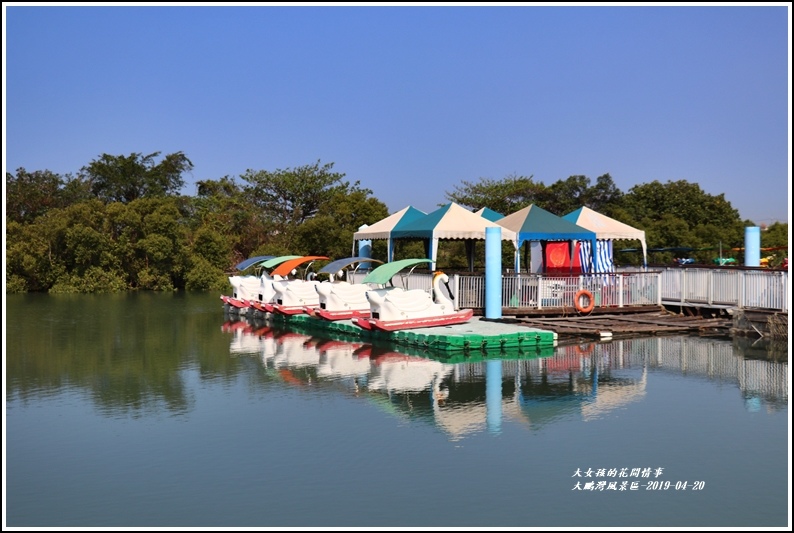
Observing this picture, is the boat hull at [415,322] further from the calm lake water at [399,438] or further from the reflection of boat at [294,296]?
the reflection of boat at [294,296]

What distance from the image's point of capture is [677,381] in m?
15.2

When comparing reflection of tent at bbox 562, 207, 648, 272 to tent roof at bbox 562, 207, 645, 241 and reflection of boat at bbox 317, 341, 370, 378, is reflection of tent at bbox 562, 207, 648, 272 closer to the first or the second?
tent roof at bbox 562, 207, 645, 241

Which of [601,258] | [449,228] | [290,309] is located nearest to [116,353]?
[290,309]

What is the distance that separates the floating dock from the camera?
18.7 meters

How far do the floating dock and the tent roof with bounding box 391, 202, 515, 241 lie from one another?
3.18m

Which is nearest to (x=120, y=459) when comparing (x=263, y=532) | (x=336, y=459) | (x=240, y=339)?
(x=336, y=459)

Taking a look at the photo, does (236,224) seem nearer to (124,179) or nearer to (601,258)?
(124,179)

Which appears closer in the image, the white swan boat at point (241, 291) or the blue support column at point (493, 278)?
the blue support column at point (493, 278)

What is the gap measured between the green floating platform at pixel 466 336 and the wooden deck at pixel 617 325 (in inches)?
40.4

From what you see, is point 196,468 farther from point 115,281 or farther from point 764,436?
point 115,281

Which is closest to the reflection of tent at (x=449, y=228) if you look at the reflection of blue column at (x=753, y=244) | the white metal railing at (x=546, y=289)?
the white metal railing at (x=546, y=289)

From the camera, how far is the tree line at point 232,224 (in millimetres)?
44000

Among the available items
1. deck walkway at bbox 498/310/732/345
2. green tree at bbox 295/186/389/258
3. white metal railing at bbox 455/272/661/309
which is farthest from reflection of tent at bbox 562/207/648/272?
green tree at bbox 295/186/389/258

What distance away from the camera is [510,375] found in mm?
15719
